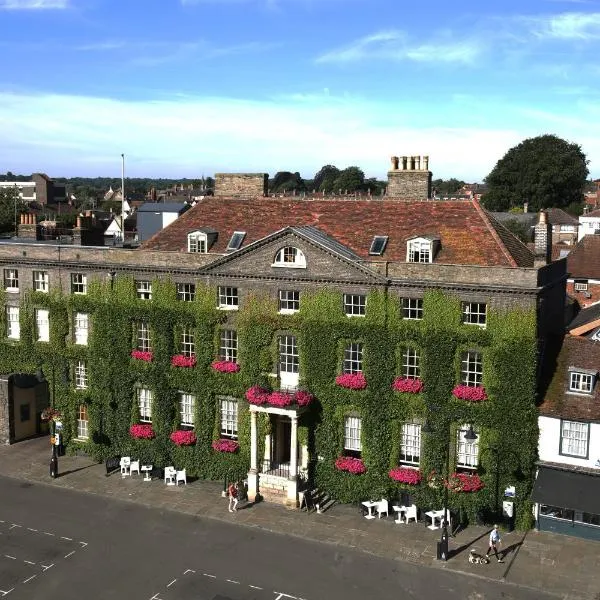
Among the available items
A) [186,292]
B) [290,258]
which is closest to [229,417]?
[186,292]

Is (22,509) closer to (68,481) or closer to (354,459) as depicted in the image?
(68,481)

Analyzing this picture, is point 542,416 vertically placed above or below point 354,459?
above

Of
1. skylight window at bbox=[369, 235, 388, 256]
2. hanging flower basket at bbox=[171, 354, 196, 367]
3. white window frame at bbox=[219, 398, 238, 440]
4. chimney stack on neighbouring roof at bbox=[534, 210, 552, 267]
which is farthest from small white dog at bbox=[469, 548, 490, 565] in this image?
hanging flower basket at bbox=[171, 354, 196, 367]

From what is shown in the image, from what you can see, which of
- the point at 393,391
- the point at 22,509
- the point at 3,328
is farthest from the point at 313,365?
the point at 3,328

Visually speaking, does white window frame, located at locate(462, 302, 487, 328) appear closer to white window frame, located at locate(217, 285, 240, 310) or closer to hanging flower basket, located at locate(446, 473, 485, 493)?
hanging flower basket, located at locate(446, 473, 485, 493)

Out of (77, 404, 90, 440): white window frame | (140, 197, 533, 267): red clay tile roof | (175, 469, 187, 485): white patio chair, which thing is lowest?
(175, 469, 187, 485): white patio chair

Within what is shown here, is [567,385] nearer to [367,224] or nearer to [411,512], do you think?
[411,512]

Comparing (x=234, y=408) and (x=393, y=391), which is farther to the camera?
(x=234, y=408)
